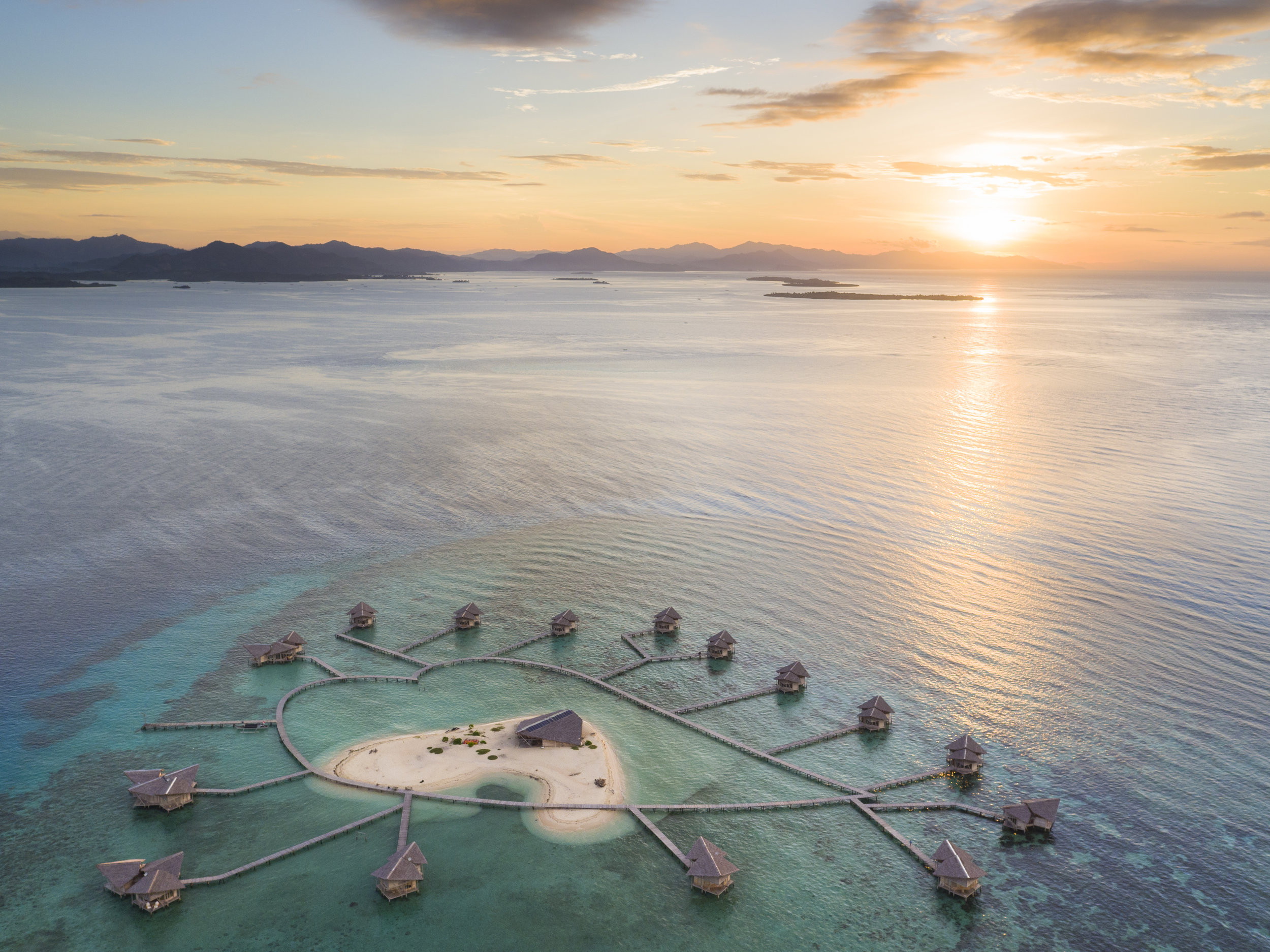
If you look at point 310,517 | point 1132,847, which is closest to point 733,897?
point 1132,847

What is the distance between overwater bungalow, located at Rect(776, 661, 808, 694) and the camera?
47.4 m

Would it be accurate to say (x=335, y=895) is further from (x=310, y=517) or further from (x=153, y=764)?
(x=310, y=517)

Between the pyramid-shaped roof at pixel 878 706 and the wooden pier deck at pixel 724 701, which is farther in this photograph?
the wooden pier deck at pixel 724 701

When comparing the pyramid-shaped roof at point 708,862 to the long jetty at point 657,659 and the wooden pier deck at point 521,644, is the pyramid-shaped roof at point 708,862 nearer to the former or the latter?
the long jetty at point 657,659

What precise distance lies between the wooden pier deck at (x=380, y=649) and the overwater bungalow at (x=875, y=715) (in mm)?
29046

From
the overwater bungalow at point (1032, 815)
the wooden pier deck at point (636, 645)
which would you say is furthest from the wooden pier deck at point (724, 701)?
the overwater bungalow at point (1032, 815)

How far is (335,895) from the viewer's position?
32.7 m

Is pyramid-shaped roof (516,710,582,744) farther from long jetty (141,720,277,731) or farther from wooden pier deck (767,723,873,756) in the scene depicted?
long jetty (141,720,277,731)

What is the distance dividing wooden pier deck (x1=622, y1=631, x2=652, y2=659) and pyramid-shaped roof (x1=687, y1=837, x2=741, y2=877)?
1922 centimetres

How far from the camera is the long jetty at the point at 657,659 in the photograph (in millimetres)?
51000

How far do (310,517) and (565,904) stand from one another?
182 feet

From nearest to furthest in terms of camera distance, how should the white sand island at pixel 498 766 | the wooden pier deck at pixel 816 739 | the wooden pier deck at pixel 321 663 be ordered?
the white sand island at pixel 498 766 → the wooden pier deck at pixel 816 739 → the wooden pier deck at pixel 321 663

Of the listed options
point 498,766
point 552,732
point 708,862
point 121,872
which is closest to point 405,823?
point 498,766

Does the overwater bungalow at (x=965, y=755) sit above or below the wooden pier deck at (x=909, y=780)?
above
